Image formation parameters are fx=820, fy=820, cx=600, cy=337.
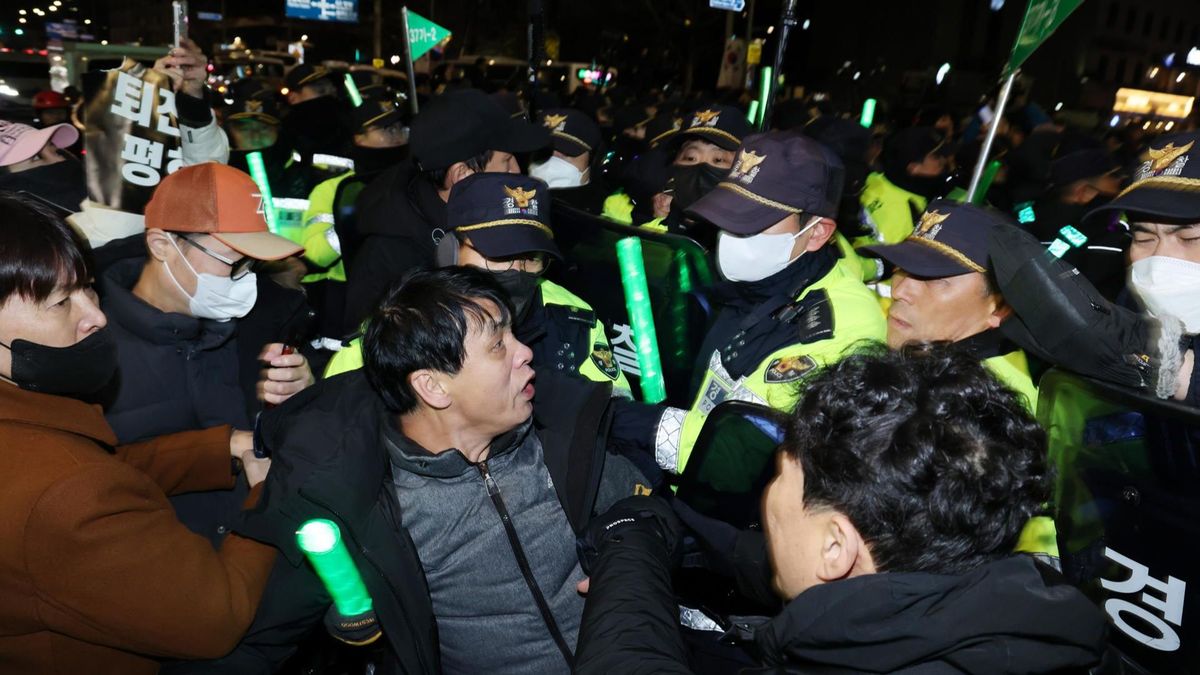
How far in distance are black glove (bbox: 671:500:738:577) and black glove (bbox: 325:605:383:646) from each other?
88cm

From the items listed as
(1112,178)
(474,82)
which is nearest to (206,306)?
(1112,178)

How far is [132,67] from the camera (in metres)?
3.91

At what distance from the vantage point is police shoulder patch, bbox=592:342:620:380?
3021mm

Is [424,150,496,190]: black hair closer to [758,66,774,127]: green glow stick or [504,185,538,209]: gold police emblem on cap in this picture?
[504,185,538,209]: gold police emblem on cap

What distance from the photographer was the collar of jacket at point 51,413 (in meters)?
1.85

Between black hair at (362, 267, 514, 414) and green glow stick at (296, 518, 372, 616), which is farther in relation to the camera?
black hair at (362, 267, 514, 414)

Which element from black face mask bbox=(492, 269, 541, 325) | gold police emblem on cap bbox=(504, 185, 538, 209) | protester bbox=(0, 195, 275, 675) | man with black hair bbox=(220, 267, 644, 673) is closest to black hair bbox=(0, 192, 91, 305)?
protester bbox=(0, 195, 275, 675)

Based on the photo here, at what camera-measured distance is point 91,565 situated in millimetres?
1752

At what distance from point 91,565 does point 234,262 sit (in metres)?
1.45

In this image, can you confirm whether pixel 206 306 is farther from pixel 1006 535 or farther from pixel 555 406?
pixel 1006 535

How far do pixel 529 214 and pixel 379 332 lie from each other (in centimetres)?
100

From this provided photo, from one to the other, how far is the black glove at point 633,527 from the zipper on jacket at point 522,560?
317 millimetres

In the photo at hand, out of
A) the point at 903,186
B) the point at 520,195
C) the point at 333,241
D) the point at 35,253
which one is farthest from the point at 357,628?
the point at 903,186

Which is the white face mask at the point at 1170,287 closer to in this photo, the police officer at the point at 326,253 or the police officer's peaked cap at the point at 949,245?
the police officer's peaked cap at the point at 949,245
